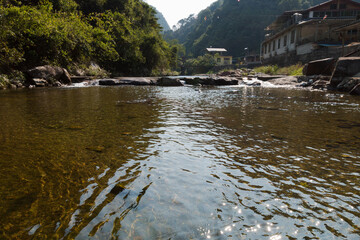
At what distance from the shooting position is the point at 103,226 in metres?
1.50

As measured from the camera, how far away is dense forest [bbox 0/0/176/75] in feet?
46.9

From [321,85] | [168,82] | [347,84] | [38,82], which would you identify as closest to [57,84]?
[38,82]

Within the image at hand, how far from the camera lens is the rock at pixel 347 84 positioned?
37.6 ft

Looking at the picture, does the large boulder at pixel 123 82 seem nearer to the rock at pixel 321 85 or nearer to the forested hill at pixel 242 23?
the rock at pixel 321 85

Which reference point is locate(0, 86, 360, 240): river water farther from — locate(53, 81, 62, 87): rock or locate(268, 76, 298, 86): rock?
locate(268, 76, 298, 86): rock

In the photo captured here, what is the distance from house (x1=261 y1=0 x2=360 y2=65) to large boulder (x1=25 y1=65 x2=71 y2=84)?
30541mm

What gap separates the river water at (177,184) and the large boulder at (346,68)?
10674 mm

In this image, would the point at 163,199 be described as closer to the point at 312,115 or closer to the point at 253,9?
the point at 312,115

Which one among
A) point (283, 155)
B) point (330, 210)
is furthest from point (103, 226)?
point (283, 155)

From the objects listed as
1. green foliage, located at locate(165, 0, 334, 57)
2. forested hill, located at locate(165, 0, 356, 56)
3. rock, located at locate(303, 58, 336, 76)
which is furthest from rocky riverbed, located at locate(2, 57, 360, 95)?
forested hill, located at locate(165, 0, 356, 56)

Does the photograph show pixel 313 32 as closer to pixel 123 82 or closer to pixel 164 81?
pixel 164 81

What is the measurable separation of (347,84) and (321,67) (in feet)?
20.7

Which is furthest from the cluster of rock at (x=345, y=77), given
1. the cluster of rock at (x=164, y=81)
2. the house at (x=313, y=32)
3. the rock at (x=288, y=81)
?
the house at (x=313, y=32)

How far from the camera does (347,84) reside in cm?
1188
